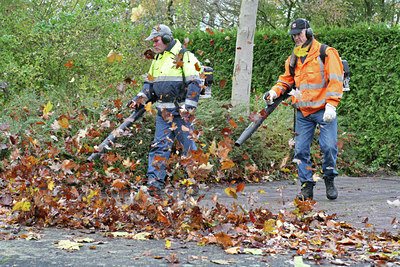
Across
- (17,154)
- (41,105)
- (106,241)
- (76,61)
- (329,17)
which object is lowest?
(106,241)

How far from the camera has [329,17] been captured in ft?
60.5

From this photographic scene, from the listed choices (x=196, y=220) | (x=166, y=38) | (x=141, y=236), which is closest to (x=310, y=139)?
(x=166, y=38)

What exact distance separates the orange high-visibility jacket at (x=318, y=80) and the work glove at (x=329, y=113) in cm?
5

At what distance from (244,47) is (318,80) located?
126 inches

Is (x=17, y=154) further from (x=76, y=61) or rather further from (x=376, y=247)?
(x=76, y=61)

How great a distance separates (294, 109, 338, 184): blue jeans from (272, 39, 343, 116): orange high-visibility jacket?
0.11 m

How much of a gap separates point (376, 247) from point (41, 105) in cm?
494

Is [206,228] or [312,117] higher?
[312,117]

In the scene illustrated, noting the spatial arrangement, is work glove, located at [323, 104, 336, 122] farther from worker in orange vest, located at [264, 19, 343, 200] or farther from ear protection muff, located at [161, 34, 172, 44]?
ear protection muff, located at [161, 34, 172, 44]

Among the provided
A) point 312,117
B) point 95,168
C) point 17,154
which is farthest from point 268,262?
point 95,168

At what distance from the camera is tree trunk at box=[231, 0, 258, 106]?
7.98 metres

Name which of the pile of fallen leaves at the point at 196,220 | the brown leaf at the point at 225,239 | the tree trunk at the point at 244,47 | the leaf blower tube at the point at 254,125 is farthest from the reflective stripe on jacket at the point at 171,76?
the tree trunk at the point at 244,47

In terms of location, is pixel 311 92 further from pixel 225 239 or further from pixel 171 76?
pixel 225 239

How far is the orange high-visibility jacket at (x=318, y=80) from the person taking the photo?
482cm
